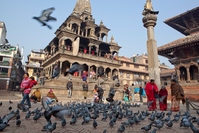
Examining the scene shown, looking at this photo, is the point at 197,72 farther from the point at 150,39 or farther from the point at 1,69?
the point at 1,69

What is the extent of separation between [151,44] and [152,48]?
1.13 ft

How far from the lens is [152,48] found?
10984 mm

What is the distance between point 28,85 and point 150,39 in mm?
8973

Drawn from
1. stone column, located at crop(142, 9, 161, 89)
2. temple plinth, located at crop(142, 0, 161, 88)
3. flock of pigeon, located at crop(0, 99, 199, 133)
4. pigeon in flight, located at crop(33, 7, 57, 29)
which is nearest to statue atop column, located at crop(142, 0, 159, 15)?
temple plinth, located at crop(142, 0, 161, 88)

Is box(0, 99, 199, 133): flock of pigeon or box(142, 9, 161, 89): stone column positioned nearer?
box(0, 99, 199, 133): flock of pigeon

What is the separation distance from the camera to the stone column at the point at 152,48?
10.6 meters

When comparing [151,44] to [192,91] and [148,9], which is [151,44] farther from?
[192,91]

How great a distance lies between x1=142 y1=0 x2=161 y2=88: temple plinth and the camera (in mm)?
10594

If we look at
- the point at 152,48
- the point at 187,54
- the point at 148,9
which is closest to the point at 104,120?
the point at 152,48

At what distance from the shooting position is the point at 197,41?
14.3 metres

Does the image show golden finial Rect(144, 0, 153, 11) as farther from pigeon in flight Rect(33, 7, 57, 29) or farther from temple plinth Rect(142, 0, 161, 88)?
pigeon in flight Rect(33, 7, 57, 29)

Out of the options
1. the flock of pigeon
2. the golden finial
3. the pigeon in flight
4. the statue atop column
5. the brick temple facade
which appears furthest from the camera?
the brick temple facade

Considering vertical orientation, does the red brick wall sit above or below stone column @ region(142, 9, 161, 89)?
below

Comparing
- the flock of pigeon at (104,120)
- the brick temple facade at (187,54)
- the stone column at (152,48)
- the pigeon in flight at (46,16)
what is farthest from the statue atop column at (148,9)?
the flock of pigeon at (104,120)
